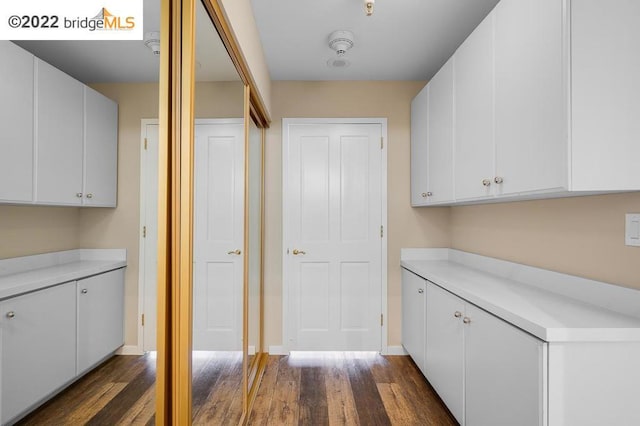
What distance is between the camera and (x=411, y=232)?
308cm


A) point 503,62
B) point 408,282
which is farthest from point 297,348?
point 503,62

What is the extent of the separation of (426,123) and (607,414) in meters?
2.10

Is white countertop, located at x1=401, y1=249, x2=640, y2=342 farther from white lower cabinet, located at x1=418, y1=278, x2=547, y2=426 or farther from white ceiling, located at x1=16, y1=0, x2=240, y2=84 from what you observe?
white ceiling, located at x1=16, y1=0, x2=240, y2=84

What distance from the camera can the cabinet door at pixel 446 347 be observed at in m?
1.85

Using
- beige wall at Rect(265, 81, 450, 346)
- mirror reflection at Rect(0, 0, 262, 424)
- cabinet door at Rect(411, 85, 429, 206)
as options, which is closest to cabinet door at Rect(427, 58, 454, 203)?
cabinet door at Rect(411, 85, 429, 206)

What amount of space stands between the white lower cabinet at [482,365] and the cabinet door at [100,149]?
1.45m

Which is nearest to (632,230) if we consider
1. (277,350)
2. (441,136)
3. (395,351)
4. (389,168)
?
(441,136)

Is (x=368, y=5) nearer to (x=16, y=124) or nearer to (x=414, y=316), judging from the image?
(x=16, y=124)

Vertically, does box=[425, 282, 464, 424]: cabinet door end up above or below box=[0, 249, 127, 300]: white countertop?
below

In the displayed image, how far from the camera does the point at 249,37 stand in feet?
6.39

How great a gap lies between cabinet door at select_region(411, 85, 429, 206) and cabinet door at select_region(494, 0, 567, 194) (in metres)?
1.02

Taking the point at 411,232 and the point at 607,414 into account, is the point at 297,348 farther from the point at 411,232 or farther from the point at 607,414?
the point at 607,414

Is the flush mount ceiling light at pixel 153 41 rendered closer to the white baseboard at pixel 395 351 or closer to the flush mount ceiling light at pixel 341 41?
the flush mount ceiling light at pixel 341 41

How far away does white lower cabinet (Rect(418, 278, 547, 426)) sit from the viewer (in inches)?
48.3
